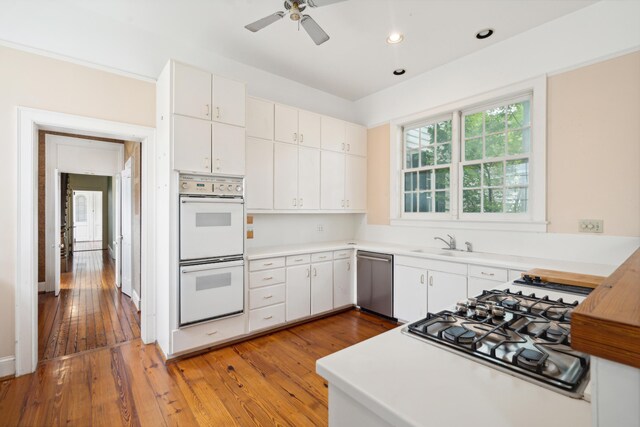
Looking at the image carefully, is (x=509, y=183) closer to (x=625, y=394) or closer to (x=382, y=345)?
(x=382, y=345)

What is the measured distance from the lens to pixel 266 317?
3346mm

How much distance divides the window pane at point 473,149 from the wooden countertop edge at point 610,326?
3299 mm

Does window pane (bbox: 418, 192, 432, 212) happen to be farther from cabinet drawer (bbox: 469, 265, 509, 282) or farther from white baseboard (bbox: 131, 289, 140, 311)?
white baseboard (bbox: 131, 289, 140, 311)

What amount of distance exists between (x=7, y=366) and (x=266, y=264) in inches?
90.0

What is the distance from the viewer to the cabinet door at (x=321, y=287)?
3750 mm

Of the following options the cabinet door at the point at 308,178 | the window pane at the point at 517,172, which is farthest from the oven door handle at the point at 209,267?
the window pane at the point at 517,172

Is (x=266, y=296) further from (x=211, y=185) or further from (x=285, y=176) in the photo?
(x=285, y=176)

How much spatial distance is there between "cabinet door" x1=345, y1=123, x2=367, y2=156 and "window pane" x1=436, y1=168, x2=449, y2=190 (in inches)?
47.7

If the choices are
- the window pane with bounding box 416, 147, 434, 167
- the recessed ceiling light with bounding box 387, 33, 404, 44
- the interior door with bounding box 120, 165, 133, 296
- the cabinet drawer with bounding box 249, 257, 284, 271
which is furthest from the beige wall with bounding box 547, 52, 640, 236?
the interior door with bounding box 120, 165, 133, 296

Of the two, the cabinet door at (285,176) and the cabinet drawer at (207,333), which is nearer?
the cabinet drawer at (207,333)

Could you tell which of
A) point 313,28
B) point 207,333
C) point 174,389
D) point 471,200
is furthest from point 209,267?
point 471,200

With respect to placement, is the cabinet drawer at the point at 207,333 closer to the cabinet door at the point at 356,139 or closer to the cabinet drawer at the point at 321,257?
the cabinet drawer at the point at 321,257

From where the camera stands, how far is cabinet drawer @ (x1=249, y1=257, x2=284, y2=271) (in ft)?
10.7

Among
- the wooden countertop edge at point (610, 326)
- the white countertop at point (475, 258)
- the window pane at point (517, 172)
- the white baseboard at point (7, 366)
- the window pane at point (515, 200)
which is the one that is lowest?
the white baseboard at point (7, 366)
